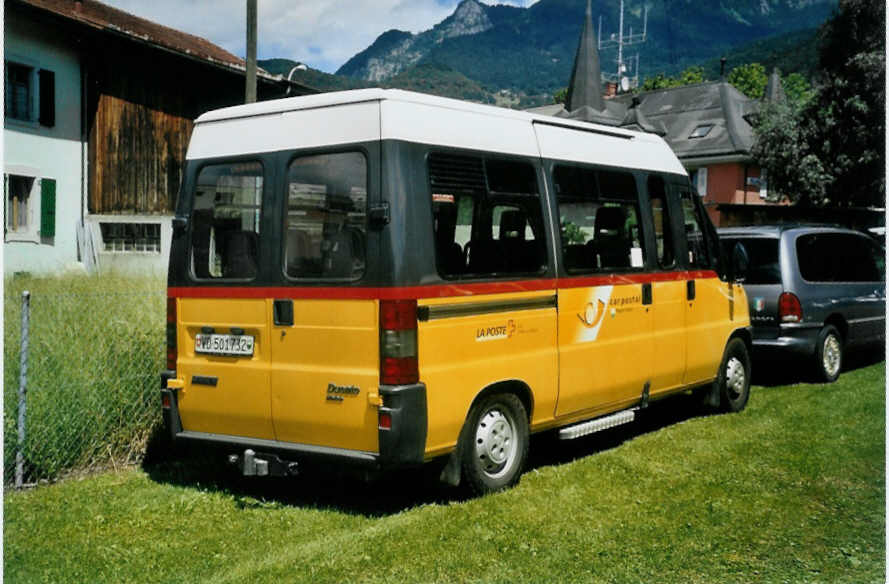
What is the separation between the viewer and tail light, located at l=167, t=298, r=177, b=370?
6805mm

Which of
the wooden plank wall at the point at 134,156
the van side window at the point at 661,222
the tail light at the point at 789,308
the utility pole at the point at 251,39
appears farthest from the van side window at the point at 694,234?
the wooden plank wall at the point at 134,156

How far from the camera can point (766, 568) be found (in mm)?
5227

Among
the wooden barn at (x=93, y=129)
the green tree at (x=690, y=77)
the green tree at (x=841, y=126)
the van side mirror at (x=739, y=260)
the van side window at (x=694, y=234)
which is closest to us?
the van side window at (x=694, y=234)

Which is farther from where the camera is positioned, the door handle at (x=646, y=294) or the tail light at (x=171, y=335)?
the door handle at (x=646, y=294)

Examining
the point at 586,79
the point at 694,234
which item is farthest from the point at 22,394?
the point at 586,79

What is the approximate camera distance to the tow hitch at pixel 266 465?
6.20 m

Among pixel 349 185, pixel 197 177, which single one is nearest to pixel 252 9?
pixel 197 177

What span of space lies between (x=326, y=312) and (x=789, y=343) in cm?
689

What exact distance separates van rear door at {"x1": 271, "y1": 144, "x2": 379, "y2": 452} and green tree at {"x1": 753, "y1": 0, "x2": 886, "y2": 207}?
22213mm

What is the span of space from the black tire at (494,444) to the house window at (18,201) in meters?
17.8

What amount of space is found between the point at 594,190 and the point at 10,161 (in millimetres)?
17309

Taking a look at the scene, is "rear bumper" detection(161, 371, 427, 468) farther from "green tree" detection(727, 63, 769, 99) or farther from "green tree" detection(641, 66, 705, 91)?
"green tree" detection(641, 66, 705, 91)

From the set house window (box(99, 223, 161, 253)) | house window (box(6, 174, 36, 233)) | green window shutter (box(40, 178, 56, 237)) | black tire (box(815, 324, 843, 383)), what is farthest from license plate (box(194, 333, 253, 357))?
house window (box(99, 223, 161, 253))

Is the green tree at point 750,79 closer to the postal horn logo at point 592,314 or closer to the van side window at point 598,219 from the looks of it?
the van side window at point 598,219
